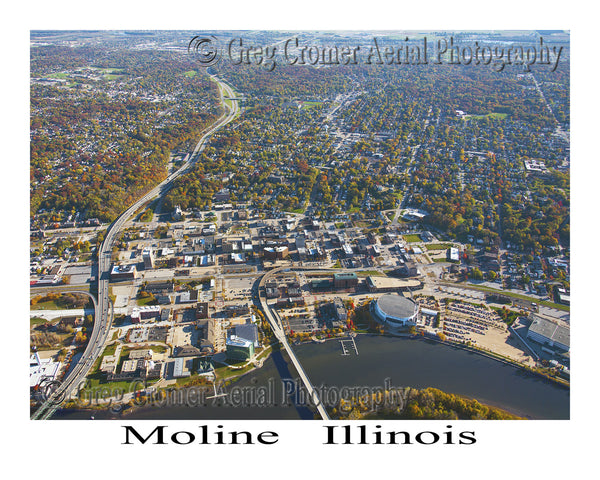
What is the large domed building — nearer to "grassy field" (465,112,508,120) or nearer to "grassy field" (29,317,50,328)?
"grassy field" (29,317,50,328)

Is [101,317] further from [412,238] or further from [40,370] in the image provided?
[412,238]

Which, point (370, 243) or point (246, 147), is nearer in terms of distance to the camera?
point (370, 243)

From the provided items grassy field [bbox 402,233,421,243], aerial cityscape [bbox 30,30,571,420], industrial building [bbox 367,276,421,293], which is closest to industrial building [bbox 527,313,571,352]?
aerial cityscape [bbox 30,30,571,420]

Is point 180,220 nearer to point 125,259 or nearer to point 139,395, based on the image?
point 125,259

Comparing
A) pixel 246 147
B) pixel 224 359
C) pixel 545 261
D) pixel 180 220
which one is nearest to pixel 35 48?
pixel 246 147

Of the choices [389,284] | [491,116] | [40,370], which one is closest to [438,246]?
[389,284]

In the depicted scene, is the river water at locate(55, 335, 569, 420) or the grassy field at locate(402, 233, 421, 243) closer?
the river water at locate(55, 335, 569, 420)

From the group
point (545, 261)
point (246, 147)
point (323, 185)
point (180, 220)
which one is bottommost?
point (545, 261)
